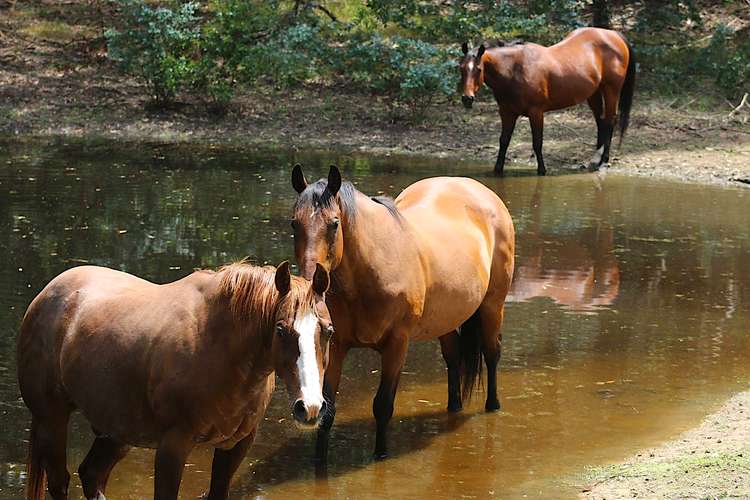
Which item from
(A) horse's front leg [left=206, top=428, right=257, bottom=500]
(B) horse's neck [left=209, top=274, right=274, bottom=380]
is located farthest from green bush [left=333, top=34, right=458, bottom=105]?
(B) horse's neck [left=209, top=274, right=274, bottom=380]

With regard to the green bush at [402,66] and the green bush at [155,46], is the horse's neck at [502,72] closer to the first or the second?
the green bush at [402,66]

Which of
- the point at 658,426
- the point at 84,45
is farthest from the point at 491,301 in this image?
the point at 84,45

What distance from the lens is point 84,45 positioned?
816 inches

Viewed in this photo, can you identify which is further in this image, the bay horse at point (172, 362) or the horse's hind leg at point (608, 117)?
the horse's hind leg at point (608, 117)

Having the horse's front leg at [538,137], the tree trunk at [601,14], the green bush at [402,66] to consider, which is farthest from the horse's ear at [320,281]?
the tree trunk at [601,14]

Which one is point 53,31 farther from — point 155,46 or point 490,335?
point 490,335

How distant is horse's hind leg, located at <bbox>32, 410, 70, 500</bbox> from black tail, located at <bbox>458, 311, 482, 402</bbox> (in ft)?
9.81

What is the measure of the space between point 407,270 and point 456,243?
23.9 inches

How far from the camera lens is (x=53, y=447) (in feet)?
17.6

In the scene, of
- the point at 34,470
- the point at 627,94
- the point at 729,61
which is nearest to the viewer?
the point at 34,470

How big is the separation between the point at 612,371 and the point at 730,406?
3.41 ft

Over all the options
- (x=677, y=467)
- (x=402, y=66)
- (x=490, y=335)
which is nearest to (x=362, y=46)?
(x=402, y=66)

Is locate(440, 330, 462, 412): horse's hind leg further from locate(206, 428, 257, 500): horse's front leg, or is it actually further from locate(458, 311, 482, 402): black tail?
locate(206, 428, 257, 500): horse's front leg

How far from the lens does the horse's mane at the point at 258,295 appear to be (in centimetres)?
465
